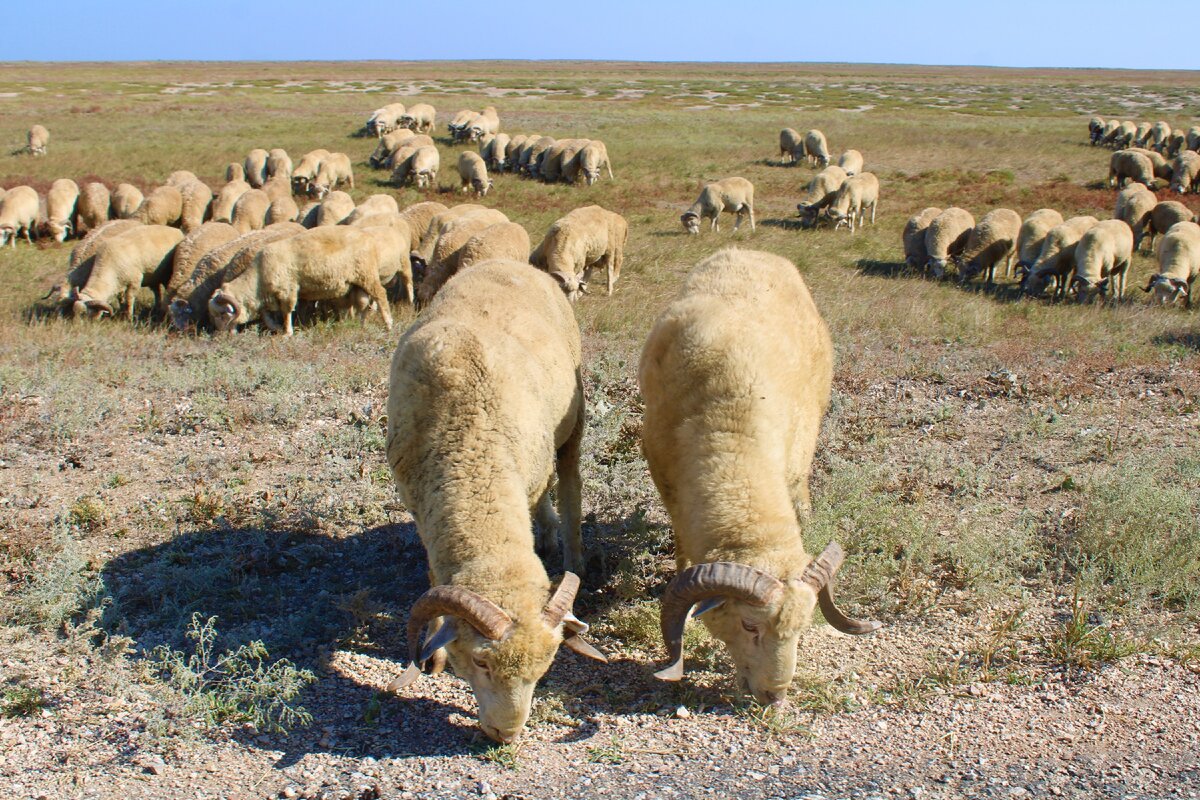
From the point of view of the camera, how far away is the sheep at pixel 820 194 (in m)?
25.1

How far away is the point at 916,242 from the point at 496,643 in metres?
18.4

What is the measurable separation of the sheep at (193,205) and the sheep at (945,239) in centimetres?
1599

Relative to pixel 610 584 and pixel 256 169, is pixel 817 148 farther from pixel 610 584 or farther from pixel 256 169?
pixel 610 584

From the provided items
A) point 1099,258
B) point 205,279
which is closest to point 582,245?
point 205,279

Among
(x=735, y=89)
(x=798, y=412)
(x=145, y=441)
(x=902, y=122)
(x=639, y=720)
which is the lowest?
(x=639, y=720)

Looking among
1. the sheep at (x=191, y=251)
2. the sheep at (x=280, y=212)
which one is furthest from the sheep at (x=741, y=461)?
the sheep at (x=280, y=212)

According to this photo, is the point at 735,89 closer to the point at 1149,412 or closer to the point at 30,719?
the point at 1149,412

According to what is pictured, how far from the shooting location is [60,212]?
22234mm

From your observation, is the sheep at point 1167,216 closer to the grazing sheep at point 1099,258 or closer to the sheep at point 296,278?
the grazing sheep at point 1099,258

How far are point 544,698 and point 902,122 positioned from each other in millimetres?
54172

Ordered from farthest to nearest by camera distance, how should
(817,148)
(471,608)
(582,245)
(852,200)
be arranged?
(817,148), (852,200), (582,245), (471,608)

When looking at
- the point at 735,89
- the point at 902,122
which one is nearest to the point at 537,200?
the point at 902,122

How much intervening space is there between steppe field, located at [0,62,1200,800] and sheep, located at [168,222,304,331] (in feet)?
2.69

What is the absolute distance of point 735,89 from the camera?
295ft
